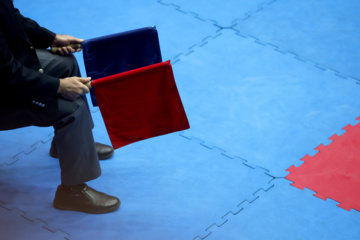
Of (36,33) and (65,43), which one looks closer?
(36,33)

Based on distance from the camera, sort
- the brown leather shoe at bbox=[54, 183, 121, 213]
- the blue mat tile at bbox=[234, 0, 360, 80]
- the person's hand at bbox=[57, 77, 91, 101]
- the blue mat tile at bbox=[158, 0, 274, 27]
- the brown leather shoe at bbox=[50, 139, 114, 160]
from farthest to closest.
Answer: the blue mat tile at bbox=[158, 0, 274, 27], the blue mat tile at bbox=[234, 0, 360, 80], the brown leather shoe at bbox=[50, 139, 114, 160], the brown leather shoe at bbox=[54, 183, 121, 213], the person's hand at bbox=[57, 77, 91, 101]

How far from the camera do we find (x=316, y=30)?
15.2 feet

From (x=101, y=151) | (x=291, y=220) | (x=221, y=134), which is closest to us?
(x=291, y=220)

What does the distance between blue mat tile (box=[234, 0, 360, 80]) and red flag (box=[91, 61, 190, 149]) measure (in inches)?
72.2

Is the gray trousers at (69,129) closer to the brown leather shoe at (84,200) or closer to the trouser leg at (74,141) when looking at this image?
the trouser leg at (74,141)

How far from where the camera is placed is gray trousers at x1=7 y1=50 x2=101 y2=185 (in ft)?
9.27

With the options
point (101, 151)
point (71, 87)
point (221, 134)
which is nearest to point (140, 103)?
point (71, 87)

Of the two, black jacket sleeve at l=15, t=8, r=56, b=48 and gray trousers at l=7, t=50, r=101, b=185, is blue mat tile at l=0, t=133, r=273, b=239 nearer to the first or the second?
gray trousers at l=7, t=50, r=101, b=185

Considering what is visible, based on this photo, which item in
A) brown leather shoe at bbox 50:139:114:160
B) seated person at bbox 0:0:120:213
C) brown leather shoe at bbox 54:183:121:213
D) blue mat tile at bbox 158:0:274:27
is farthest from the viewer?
blue mat tile at bbox 158:0:274:27

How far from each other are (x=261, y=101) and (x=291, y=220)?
1.10 metres

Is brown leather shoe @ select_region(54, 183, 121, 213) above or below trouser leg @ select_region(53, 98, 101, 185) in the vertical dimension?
below

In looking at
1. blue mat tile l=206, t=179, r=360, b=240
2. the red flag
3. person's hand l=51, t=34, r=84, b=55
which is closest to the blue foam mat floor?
blue mat tile l=206, t=179, r=360, b=240

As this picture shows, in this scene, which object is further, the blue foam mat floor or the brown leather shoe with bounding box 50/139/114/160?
the brown leather shoe with bounding box 50/139/114/160

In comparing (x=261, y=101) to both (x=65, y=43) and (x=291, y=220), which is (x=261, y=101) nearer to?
(x=291, y=220)
